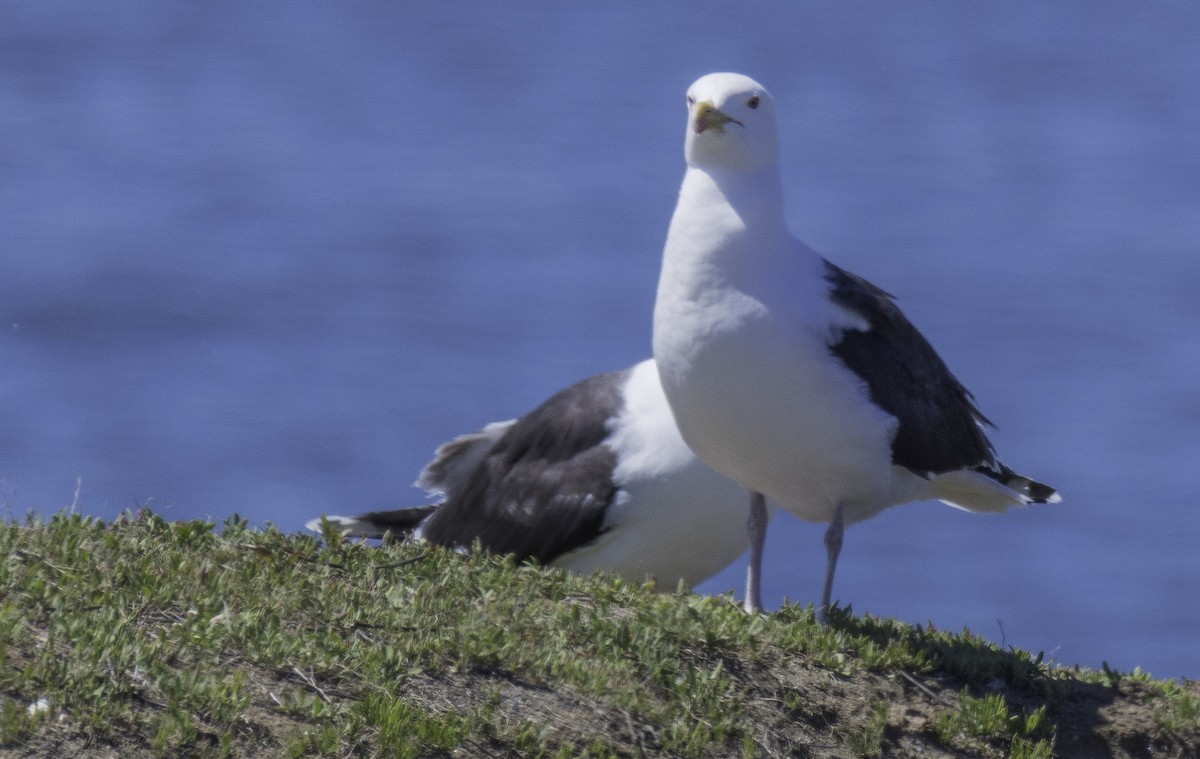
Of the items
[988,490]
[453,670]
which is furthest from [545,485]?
[453,670]

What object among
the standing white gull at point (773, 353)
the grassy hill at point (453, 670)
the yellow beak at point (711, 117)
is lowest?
the grassy hill at point (453, 670)

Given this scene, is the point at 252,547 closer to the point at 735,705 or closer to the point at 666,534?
the point at 735,705

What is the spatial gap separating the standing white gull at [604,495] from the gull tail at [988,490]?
4.11 ft

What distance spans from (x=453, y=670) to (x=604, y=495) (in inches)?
122

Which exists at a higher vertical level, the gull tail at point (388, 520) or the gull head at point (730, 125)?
the gull head at point (730, 125)

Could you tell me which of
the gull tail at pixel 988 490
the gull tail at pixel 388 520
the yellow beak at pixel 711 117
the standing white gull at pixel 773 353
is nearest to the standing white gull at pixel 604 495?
the gull tail at pixel 388 520

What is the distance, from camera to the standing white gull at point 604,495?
28.1 ft

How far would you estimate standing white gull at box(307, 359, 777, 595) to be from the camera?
8.58m

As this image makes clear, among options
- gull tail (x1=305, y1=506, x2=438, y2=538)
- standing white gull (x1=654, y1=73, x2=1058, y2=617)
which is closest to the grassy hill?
standing white gull (x1=654, y1=73, x2=1058, y2=617)

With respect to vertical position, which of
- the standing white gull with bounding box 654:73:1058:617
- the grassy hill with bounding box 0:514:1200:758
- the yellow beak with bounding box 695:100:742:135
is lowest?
the grassy hill with bounding box 0:514:1200:758

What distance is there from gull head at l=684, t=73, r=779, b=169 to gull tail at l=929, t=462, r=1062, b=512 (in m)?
1.46

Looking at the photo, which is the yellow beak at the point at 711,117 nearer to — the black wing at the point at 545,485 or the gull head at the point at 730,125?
the gull head at the point at 730,125

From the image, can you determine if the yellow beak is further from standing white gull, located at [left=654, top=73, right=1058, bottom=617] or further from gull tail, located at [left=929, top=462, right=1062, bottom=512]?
gull tail, located at [left=929, top=462, right=1062, bottom=512]

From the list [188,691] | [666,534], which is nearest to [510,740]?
[188,691]
